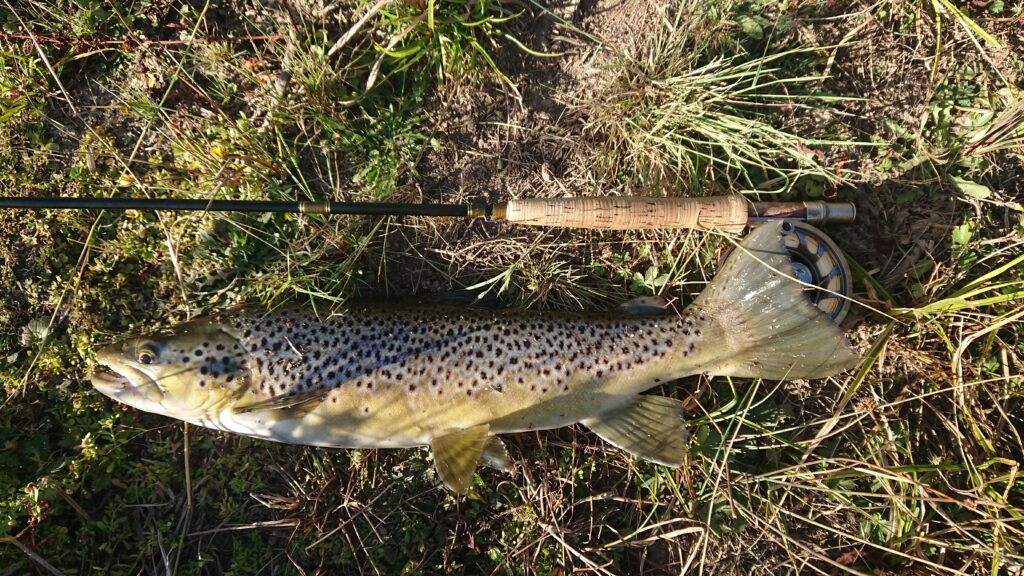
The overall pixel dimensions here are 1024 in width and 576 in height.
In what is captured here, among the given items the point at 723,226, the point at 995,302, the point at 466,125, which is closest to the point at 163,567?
the point at 466,125

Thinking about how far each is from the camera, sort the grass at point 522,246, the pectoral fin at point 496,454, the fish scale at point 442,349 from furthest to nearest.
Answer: the grass at point 522,246, the pectoral fin at point 496,454, the fish scale at point 442,349

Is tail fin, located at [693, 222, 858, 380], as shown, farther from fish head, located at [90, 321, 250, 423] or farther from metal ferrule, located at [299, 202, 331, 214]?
fish head, located at [90, 321, 250, 423]

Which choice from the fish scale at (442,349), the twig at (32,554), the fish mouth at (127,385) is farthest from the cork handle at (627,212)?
the twig at (32,554)

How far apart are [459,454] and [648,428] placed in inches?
38.5

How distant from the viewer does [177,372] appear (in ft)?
8.39

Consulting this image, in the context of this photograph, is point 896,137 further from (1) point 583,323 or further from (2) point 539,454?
(2) point 539,454

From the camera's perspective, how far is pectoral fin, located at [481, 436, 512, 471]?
272 centimetres

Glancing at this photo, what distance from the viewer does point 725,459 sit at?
2734mm

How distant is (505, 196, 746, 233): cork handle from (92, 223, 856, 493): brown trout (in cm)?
24

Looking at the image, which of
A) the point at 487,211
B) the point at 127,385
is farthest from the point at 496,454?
the point at 127,385

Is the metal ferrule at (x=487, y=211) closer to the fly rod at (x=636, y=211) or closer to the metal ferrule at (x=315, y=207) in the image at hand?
the fly rod at (x=636, y=211)

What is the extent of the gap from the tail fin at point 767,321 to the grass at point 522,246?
22 centimetres

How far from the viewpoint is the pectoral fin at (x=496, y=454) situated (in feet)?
8.92

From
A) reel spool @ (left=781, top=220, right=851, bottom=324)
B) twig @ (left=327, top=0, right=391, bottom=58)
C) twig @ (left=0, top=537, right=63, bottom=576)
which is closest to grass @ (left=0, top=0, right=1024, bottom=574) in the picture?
twig @ (left=327, top=0, right=391, bottom=58)
